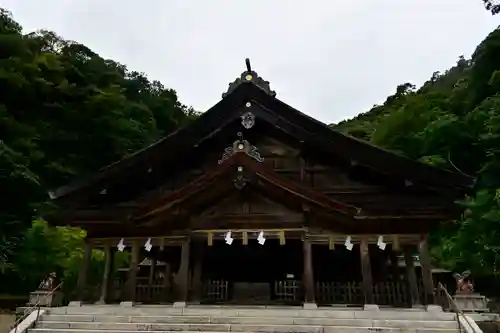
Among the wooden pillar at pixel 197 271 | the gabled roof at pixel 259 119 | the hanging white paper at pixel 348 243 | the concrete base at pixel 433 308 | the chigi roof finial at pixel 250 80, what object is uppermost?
the chigi roof finial at pixel 250 80

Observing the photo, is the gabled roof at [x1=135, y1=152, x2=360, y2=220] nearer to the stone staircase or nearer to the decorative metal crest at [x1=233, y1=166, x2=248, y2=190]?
the decorative metal crest at [x1=233, y1=166, x2=248, y2=190]

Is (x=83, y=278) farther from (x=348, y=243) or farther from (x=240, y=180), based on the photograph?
(x=348, y=243)

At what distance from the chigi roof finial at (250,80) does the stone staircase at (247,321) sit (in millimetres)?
6983

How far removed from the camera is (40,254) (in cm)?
2069

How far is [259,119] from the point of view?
14.8 m

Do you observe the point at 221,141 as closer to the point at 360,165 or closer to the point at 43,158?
the point at 360,165

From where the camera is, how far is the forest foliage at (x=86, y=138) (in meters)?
20.5

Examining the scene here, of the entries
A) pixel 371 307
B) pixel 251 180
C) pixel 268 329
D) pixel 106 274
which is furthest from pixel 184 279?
pixel 371 307

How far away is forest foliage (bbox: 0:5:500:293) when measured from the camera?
805 inches

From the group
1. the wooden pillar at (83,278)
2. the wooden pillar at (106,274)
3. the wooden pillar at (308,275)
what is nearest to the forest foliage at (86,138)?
the wooden pillar at (83,278)

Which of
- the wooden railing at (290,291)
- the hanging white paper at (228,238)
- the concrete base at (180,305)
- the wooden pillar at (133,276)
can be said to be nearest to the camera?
the concrete base at (180,305)

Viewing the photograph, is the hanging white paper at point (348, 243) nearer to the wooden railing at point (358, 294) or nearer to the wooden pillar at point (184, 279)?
the wooden railing at point (358, 294)

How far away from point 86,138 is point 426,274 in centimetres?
3251

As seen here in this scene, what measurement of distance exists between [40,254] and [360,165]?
15.0m
